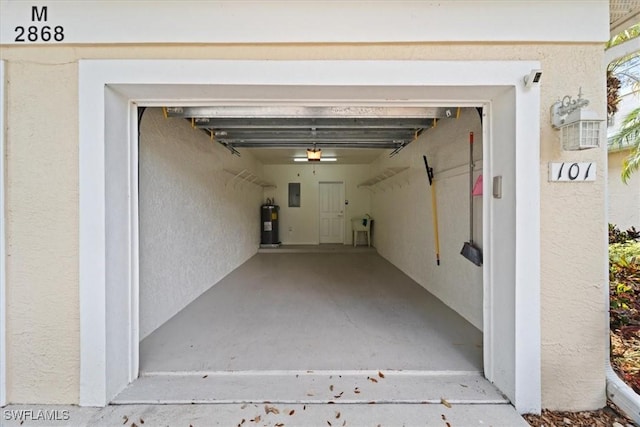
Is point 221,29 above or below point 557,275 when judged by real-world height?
above

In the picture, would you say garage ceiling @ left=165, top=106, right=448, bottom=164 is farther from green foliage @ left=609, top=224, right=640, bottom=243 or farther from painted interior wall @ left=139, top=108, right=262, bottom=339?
green foliage @ left=609, top=224, right=640, bottom=243

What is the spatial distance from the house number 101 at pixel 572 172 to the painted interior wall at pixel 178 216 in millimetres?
3184

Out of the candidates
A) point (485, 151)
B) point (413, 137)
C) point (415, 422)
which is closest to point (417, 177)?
point (413, 137)

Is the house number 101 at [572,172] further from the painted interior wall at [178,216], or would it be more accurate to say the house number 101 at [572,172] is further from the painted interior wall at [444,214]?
the painted interior wall at [178,216]

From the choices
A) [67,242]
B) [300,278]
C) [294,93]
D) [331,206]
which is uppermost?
[294,93]

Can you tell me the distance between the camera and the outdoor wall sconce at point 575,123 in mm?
1477

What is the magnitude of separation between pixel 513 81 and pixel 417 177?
105 inches

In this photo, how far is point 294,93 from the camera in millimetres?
1763

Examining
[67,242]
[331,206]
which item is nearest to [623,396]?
[67,242]

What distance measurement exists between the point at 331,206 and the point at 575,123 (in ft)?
23.7

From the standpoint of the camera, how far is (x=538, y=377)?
64.0 inches

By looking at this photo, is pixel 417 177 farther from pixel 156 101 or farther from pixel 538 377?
pixel 156 101

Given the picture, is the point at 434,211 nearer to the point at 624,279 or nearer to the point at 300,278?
the point at 624,279

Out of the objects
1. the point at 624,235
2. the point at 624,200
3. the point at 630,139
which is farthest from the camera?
the point at 624,200
